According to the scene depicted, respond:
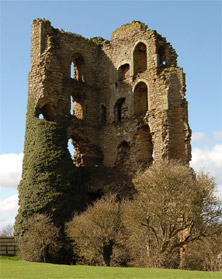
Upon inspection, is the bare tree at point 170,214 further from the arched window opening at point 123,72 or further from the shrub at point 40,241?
the arched window opening at point 123,72

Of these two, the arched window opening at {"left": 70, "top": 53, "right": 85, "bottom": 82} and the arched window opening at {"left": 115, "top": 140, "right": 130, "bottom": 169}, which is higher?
the arched window opening at {"left": 70, "top": 53, "right": 85, "bottom": 82}

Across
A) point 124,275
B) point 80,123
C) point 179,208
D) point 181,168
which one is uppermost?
point 80,123

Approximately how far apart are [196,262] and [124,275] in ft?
23.7

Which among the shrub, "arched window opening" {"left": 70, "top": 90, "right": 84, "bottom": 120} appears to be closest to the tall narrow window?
"arched window opening" {"left": 70, "top": 90, "right": 84, "bottom": 120}

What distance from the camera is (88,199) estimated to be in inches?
1023

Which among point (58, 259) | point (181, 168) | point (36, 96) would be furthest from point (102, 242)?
point (36, 96)

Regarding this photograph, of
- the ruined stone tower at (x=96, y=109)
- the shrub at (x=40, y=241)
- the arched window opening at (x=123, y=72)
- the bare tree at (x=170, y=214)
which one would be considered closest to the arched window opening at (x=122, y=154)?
the ruined stone tower at (x=96, y=109)

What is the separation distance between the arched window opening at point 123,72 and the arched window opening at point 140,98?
1.60m

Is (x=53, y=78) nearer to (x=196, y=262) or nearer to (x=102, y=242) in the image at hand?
(x=102, y=242)

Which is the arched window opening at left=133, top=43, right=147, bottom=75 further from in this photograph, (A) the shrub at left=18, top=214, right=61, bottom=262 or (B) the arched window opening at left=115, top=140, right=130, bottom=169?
(A) the shrub at left=18, top=214, right=61, bottom=262

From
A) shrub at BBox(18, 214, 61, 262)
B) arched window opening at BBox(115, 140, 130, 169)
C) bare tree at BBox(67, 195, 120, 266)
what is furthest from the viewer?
arched window opening at BBox(115, 140, 130, 169)

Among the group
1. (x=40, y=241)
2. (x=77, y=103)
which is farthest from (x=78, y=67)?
(x=40, y=241)

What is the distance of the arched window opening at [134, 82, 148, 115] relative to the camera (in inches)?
1121

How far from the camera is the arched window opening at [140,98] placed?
2848 cm
